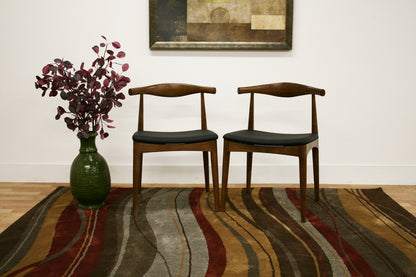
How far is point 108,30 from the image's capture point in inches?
102

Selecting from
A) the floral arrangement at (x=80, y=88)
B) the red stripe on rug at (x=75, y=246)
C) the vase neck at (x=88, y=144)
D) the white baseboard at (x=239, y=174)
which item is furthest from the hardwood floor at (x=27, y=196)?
the floral arrangement at (x=80, y=88)

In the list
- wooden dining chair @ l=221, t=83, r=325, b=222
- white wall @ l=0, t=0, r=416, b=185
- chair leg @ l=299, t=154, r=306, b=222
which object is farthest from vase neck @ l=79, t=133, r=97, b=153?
chair leg @ l=299, t=154, r=306, b=222

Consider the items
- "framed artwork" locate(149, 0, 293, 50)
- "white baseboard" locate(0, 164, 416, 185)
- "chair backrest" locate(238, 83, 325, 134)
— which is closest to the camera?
"chair backrest" locate(238, 83, 325, 134)

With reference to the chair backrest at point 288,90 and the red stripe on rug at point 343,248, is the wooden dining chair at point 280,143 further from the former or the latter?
the red stripe on rug at point 343,248

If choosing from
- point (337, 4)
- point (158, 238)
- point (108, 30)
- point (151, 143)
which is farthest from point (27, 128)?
point (337, 4)

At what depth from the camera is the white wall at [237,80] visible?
8.48 ft

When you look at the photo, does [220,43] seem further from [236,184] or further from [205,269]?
[205,269]

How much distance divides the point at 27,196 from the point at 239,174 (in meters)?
1.55

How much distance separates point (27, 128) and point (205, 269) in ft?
6.51

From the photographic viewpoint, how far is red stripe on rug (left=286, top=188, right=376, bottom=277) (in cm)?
146

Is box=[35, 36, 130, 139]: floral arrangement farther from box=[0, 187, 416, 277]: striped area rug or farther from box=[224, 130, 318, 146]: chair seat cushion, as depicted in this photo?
box=[224, 130, 318, 146]: chair seat cushion

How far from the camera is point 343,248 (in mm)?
1646

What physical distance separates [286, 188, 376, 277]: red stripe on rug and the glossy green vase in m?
1.25

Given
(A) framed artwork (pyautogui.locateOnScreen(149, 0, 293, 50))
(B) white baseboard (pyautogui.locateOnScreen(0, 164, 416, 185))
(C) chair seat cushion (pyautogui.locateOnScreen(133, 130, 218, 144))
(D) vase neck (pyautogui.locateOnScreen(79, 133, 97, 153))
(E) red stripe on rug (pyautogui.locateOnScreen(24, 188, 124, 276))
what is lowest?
(E) red stripe on rug (pyautogui.locateOnScreen(24, 188, 124, 276))
